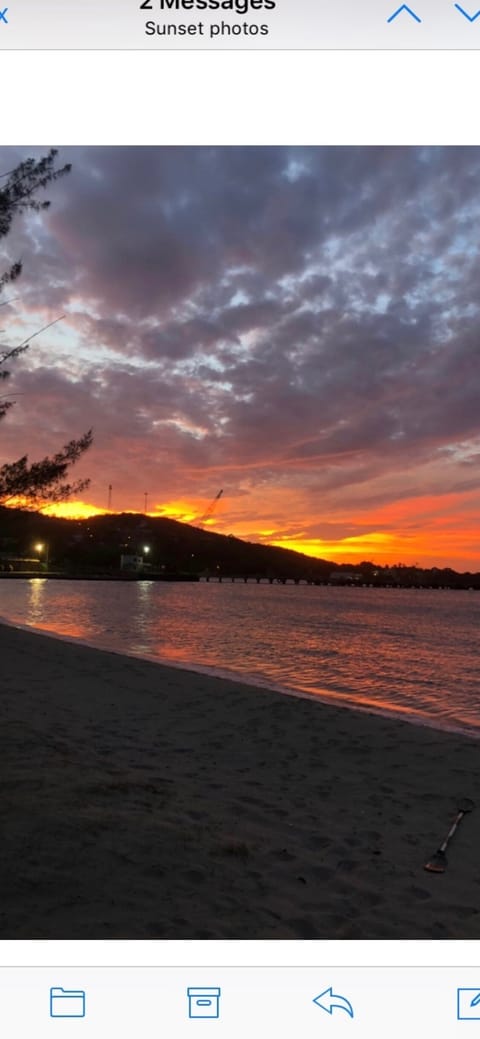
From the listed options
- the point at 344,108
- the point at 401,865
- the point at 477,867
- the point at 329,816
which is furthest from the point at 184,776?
the point at 344,108

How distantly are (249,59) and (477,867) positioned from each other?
288 inches
